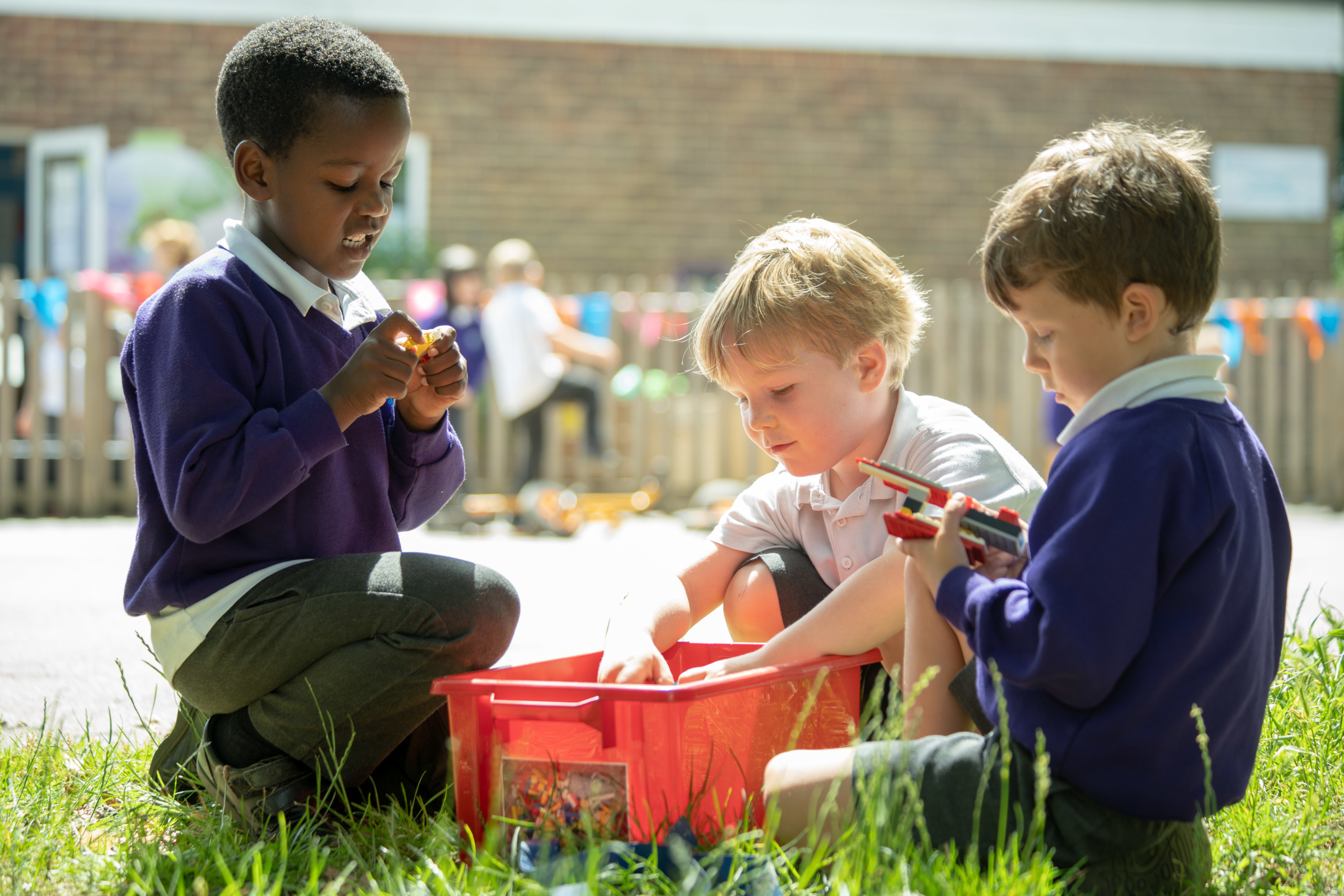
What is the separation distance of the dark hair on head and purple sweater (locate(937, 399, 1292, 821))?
19cm

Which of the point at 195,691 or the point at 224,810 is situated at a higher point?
the point at 195,691

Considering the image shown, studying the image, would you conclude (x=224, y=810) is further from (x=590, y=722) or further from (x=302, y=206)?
(x=302, y=206)

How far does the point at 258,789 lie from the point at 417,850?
1.28ft

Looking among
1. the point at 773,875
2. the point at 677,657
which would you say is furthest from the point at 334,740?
the point at 773,875

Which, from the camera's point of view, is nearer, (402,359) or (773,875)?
(773,875)

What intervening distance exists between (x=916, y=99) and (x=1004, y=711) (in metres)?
11.7

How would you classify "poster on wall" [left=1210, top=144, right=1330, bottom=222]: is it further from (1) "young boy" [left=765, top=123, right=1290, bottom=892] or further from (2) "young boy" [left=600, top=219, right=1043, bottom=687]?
(1) "young boy" [left=765, top=123, right=1290, bottom=892]

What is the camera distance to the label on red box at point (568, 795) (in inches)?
74.8

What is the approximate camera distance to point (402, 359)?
2.07 meters

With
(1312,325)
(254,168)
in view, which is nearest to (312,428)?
(254,168)

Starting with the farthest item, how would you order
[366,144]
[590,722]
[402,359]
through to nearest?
1. [366,144]
2. [402,359]
3. [590,722]

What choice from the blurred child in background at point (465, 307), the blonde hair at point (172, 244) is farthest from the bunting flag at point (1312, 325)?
the blonde hair at point (172, 244)

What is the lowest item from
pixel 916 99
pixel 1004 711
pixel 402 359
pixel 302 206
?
pixel 1004 711

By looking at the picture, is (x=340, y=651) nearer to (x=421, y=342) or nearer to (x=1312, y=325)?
(x=421, y=342)
